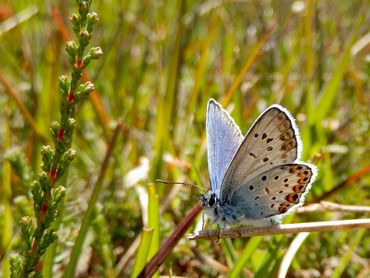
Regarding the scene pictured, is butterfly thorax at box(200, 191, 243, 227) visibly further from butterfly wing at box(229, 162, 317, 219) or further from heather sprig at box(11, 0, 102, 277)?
heather sprig at box(11, 0, 102, 277)

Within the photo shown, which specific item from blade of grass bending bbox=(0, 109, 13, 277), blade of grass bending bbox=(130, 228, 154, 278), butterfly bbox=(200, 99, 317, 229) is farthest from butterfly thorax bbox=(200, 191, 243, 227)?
blade of grass bending bbox=(0, 109, 13, 277)

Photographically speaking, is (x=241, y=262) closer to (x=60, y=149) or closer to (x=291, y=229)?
→ (x=291, y=229)

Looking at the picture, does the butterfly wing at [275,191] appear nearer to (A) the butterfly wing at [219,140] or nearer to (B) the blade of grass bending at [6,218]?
(A) the butterfly wing at [219,140]

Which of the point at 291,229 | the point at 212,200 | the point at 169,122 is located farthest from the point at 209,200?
the point at 169,122

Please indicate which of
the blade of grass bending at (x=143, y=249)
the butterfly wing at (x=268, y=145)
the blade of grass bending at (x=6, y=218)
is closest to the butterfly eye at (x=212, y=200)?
the butterfly wing at (x=268, y=145)

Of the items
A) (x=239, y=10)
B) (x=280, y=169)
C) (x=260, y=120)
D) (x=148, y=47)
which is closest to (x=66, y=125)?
(x=260, y=120)
